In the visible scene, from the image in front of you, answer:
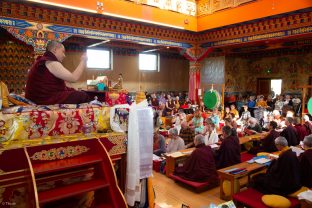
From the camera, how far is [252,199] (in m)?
4.14

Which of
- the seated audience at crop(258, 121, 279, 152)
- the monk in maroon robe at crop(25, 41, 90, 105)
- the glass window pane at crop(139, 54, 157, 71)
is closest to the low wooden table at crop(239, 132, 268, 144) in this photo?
the seated audience at crop(258, 121, 279, 152)

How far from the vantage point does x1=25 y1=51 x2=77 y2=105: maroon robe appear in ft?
11.1

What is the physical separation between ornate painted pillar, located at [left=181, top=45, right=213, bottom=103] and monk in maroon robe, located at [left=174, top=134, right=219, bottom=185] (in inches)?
318

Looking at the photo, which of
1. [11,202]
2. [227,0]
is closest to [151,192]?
[11,202]

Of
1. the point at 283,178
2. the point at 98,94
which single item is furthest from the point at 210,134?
the point at 98,94

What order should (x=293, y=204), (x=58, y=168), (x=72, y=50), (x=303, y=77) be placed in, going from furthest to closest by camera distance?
1. (x=303, y=77)
2. (x=72, y=50)
3. (x=293, y=204)
4. (x=58, y=168)

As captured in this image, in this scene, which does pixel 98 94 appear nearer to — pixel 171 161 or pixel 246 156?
pixel 171 161

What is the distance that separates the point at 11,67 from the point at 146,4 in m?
6.78

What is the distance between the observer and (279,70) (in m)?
16.5

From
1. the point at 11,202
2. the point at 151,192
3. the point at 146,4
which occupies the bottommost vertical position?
the point at 151,192

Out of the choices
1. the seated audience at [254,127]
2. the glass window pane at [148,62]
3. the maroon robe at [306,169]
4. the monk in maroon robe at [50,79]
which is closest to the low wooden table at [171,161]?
the maroon robe at [306,169]

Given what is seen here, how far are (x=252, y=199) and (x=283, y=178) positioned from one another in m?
0.68

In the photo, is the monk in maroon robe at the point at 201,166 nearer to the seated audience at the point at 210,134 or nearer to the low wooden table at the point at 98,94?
the seated audience at the point at 210,134

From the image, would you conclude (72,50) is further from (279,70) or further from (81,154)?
(279,70)
